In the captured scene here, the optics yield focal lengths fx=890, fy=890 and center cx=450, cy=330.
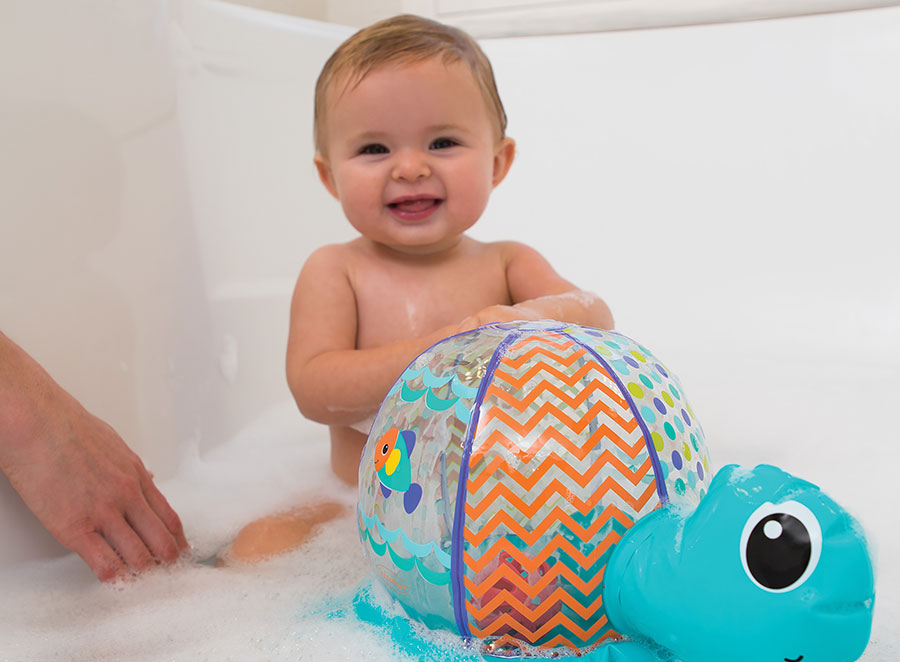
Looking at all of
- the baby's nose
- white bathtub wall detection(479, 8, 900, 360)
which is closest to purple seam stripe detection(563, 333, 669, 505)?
the baby's nose

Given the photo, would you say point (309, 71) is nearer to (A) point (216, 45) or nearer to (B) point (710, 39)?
(A) point (216, 45)

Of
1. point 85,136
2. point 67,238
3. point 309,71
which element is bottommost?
point 67,238

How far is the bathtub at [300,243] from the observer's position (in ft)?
2.98

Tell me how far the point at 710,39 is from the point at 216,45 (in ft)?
3.23

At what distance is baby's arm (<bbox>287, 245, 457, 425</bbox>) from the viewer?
3.15 feet

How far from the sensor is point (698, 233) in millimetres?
1782

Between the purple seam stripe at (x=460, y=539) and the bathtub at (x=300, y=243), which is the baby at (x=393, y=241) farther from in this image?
the purple seam stripe at (x=460, y=539)

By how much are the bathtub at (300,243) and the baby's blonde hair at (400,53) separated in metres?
0.31

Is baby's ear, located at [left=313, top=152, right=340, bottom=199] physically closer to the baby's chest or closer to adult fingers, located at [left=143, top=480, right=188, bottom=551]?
the baby's chest

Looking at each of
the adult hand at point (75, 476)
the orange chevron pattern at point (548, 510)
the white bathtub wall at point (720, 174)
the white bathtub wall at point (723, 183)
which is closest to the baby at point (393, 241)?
the adult hand at point (75, 476)

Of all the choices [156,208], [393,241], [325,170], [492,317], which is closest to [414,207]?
[393,241]

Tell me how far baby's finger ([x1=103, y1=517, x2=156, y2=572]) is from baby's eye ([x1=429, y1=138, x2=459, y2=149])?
55 centimetres

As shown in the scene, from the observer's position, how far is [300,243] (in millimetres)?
A: 1630

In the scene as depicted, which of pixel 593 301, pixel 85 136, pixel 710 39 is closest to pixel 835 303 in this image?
pixel 710 39
